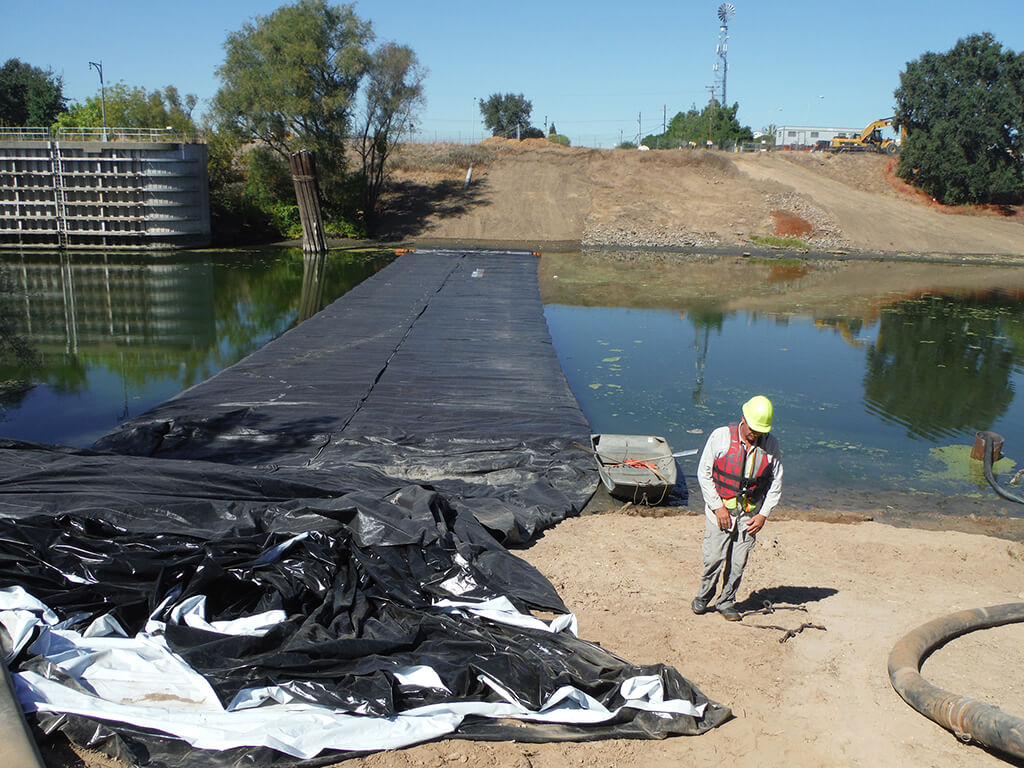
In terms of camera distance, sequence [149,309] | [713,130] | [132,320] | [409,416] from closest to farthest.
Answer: [409,416]
[132,320]
[149,309]
[713,130]

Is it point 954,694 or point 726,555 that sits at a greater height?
point 726,555

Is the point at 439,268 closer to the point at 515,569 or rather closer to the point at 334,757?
the point at 515,569

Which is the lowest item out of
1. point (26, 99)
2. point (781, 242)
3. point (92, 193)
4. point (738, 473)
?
point (738, 473)

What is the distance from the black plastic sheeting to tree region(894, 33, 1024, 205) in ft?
131

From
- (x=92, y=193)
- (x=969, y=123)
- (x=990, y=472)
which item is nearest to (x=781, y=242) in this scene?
(x=969, y=123)

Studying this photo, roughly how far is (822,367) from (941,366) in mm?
2625

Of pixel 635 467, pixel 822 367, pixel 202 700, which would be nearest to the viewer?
pixel 202 700

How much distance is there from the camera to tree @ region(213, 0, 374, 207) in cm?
3372

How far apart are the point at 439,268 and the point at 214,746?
2193 cm

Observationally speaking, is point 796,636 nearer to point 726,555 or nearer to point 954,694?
point 726,555

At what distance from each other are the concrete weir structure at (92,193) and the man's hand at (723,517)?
30.3m

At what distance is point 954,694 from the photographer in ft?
15.5

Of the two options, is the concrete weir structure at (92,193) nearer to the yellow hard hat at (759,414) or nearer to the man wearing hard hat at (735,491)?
the man wearing hard hat at (735,491)

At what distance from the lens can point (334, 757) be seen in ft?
13.3
